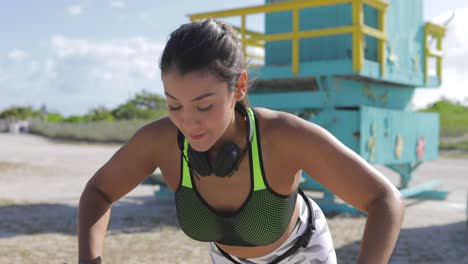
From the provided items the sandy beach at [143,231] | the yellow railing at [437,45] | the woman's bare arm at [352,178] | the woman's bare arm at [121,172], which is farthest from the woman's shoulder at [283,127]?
the yellow railing at [437,45]

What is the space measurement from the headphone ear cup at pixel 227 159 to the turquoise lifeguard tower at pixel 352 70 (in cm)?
467

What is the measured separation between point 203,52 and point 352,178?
603 millimetres

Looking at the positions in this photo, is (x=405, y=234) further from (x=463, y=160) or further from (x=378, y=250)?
(x=463, y=160)

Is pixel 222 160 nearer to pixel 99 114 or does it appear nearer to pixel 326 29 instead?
pixel 326 29

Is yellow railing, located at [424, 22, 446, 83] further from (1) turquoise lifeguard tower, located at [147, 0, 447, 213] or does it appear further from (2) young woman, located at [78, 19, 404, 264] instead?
(2) young woman, located at [78, 19, 404, 264]

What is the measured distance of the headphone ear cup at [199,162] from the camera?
6.39 feet

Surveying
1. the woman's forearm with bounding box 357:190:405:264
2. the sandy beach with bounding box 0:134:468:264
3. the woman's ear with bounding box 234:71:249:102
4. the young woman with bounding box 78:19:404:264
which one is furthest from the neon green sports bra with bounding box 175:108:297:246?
the sandy beach with bounding box 0:134:468:264

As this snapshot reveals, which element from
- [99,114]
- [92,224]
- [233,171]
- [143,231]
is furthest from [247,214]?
[99,114]

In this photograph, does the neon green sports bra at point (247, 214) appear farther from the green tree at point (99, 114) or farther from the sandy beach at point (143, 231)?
the green tree at point (99, 114)

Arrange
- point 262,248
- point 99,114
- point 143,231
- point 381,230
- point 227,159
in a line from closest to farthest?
Answer: point 381,230
point 227,159
point 262,248
point 143,231
point 99,114

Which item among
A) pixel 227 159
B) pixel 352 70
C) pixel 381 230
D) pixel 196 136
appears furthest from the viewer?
pixel 352 70

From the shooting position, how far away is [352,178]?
1747 mm

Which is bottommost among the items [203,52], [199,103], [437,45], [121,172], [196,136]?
[121,172]

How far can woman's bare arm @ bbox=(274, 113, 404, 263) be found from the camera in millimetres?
1663
